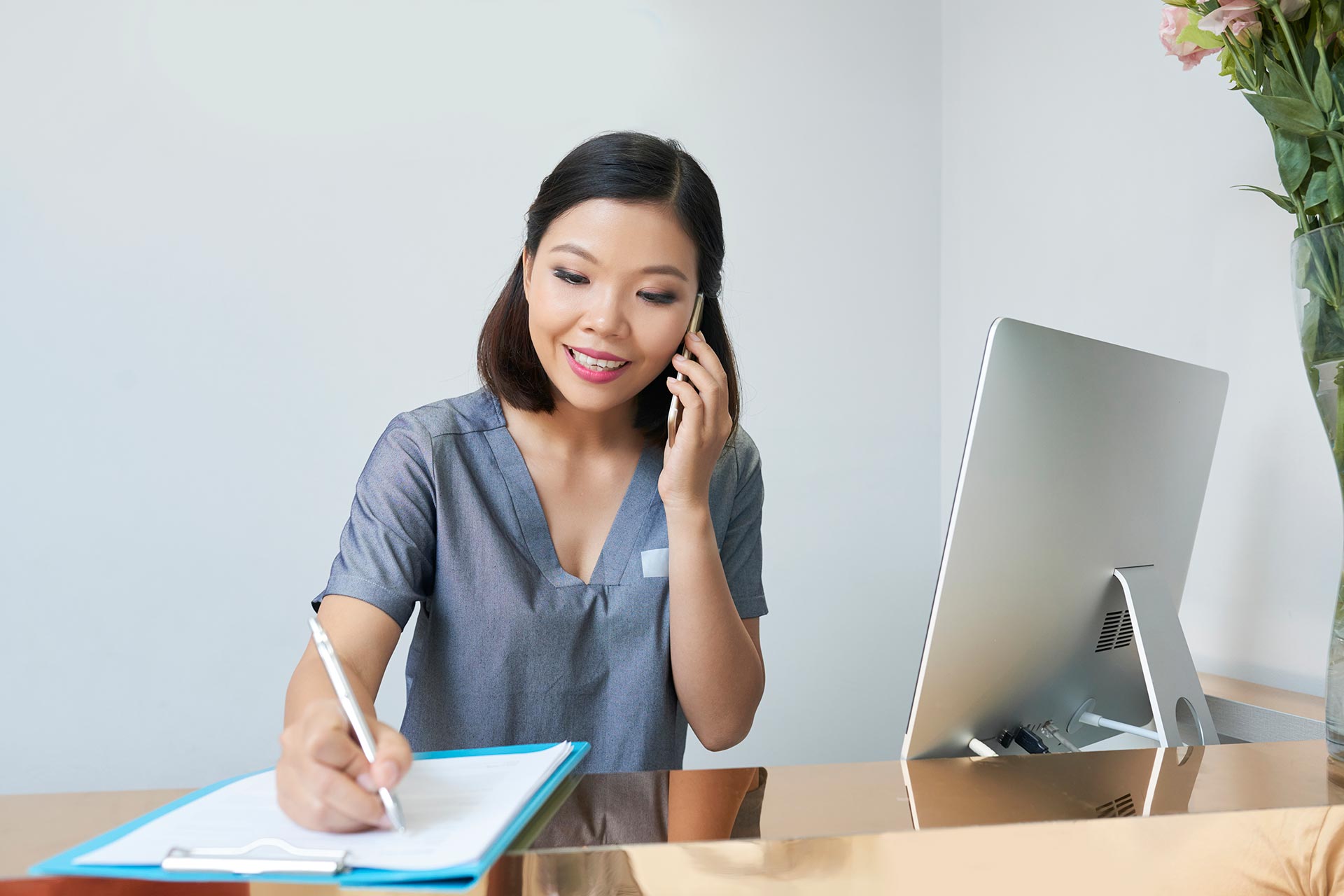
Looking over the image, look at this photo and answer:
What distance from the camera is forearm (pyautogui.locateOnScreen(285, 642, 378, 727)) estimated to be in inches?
32.7

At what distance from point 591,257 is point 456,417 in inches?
12.0

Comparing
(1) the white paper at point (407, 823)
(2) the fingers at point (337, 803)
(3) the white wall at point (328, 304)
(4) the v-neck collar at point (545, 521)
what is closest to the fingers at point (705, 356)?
(4) the v-neck collar at point (545, 521)

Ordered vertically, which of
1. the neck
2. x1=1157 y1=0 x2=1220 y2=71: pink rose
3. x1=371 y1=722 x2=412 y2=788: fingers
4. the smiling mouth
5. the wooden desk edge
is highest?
x1=1157 y1=0 x2=1220 y2=71: pink rose

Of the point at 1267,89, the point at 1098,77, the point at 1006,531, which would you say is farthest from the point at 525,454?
the point at 1098,77

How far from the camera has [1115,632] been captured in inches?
39.5

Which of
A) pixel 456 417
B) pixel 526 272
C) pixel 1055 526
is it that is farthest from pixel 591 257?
pixel 1055 526

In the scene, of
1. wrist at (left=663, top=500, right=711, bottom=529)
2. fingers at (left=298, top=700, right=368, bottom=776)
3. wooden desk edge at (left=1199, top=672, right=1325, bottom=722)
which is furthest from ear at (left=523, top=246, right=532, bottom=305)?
wooden desk edge at (left=1199, top=672, right=1325, bottom=722)

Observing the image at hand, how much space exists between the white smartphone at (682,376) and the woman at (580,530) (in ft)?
0.06

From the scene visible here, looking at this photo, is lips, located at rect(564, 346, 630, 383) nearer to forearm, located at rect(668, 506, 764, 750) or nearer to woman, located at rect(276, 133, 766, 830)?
woman, located at rect(276, 133, 766, 830)

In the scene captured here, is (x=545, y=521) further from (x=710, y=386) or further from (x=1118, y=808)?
(x=1118, y=808)

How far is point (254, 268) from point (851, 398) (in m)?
1.56

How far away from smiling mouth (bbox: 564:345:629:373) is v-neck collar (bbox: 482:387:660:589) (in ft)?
0.60

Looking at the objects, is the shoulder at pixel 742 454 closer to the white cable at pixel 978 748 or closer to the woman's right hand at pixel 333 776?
the white cable at pixel 978 748

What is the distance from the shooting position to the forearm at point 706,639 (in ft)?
3.99
